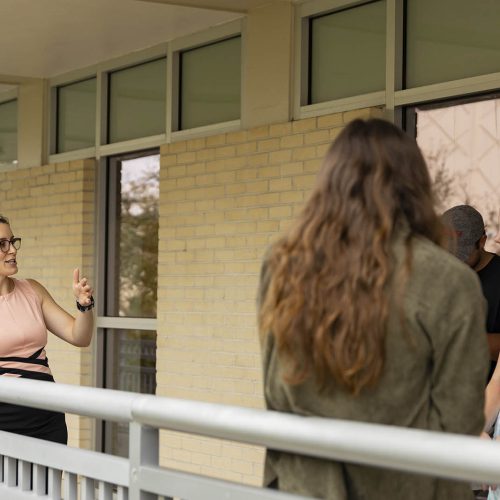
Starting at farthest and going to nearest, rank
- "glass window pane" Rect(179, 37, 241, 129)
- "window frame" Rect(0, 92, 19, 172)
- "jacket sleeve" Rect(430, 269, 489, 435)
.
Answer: "window frame" Rect(0, 92, 19, 172), "glass window pane" Rect(179, 37, 241, 129), "jacket sleeve" Rect(430, 269, 489, 435)

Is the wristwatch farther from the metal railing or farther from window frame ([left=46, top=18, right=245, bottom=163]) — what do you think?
window frame ([left=46, top=18, right=245, bottom=163])

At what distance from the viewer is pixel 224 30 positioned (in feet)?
26.4

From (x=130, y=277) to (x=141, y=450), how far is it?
6618 mm

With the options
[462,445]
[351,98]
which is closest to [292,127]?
[351,98]

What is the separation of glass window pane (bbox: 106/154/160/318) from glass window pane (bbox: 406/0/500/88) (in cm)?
290

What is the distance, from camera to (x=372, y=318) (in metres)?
2.23

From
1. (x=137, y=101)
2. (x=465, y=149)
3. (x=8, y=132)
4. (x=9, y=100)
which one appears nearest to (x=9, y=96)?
(x=9, y=100)

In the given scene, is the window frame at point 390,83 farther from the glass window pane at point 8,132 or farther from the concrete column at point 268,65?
the glass window pane at point 8,132

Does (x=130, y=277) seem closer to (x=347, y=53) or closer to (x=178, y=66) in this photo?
(x=178, y=66)

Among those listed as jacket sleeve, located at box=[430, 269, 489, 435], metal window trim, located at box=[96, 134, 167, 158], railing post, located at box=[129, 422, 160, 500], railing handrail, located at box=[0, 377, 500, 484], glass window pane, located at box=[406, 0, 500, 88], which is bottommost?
railing post, located at box=[129, 422, 160, 500]

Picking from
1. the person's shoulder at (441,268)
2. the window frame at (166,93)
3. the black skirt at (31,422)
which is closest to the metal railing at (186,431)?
the person's shoulder at (441,268)

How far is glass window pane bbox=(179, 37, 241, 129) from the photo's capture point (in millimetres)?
8000

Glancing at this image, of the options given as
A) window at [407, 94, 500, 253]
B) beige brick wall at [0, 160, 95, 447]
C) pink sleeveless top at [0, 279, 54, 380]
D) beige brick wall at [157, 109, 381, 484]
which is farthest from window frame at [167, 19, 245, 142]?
pink sleeveless top at [0, 279, 54, 380]

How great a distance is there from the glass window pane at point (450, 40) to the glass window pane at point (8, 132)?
503cm
